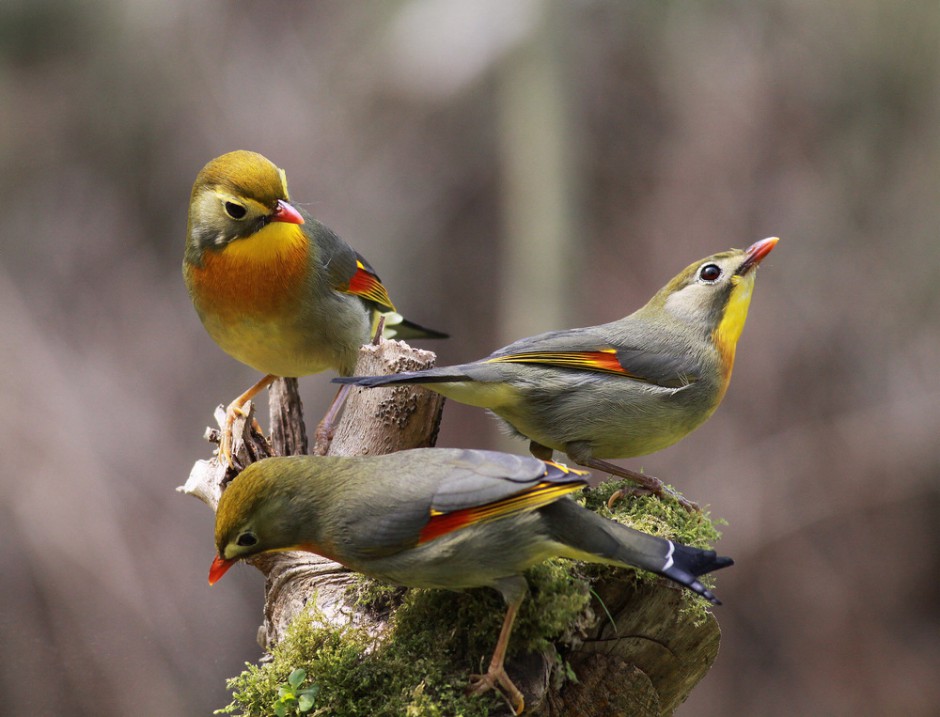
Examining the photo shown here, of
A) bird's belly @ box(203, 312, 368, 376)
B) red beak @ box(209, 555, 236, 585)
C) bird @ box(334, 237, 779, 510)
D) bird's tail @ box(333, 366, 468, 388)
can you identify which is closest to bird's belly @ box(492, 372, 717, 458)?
bird @ box(334, 237, 779, 510)

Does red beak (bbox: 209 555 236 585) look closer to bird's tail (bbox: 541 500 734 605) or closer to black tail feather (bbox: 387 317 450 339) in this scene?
bird's tail (bbox: 541 500 734 605)

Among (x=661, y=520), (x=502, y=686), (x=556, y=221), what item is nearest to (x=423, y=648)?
(x=502, y=686)

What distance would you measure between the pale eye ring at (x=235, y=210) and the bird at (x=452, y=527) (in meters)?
0.94

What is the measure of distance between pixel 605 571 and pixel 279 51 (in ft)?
15.5

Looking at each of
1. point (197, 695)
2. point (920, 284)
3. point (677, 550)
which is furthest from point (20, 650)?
point (920, 284)

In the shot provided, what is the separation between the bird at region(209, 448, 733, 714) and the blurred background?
3349 millimetres

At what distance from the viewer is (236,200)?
10.7ft

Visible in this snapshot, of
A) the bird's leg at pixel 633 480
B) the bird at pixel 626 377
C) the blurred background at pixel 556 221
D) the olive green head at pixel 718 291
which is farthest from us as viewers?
the blurred background at pixel 556 221

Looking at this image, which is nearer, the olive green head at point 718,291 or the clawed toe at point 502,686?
the clawed toe at point 502,686

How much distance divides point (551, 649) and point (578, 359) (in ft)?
3.61

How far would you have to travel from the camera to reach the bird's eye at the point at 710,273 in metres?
3.74

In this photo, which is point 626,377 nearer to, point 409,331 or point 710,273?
point 710,273

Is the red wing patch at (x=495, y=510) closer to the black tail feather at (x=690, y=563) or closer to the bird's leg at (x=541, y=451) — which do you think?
the black tail feather at (x=690, y=563)

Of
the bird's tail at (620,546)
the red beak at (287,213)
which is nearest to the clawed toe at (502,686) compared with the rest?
the bird's tail at (620,546)
